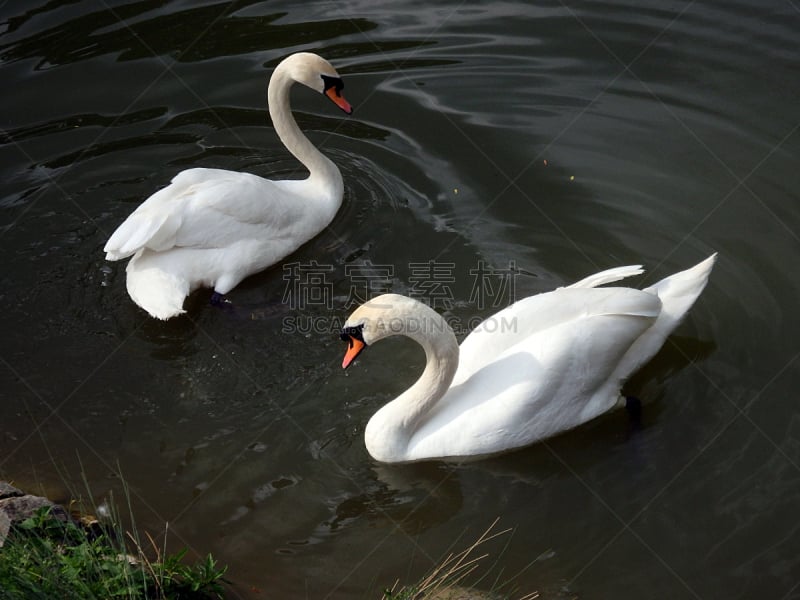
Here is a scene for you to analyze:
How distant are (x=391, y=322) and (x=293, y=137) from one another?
8.60 feet

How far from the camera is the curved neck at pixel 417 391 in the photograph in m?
5.25

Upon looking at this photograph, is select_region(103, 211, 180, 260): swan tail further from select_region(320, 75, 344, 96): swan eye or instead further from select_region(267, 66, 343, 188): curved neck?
select_region(320, 75, 344, 96): swan eye

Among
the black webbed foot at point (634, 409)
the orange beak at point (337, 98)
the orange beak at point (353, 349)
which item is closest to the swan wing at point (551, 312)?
the black webbed foot at point (634, 409)

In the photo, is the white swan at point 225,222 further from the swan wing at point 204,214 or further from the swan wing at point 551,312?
the swan wing at point 551,312

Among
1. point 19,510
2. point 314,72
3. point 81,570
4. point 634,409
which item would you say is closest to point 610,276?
point 634,409

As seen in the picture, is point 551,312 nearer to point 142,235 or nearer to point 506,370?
point 506,370

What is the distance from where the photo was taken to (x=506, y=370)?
543 cm

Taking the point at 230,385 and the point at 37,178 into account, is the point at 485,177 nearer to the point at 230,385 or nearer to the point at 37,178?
the point at 230,385

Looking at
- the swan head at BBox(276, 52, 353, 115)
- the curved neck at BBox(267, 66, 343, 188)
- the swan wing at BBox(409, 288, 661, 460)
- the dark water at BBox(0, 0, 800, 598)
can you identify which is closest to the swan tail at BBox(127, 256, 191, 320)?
the dark water at BBox(0, 0, 800, 598)

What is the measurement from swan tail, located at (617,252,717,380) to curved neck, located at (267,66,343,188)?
2575 mm

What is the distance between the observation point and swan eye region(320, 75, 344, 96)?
7.17 meters

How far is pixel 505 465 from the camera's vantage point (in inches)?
221

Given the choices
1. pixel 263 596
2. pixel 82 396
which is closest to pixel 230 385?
pixel 82 396

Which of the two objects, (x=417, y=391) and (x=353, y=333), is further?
(x=417, y=391)
